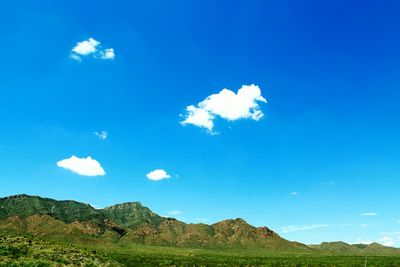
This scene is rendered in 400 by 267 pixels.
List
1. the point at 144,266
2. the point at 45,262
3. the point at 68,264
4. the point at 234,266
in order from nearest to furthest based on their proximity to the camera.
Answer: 1. the point at 45,262
2. the point at 68,264
3. the point at 144,266
4. the point at 234,266

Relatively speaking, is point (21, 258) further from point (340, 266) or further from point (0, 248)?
point (340, 266)

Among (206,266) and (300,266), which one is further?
(300,266)

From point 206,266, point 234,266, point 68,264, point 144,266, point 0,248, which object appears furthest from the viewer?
point 234,266

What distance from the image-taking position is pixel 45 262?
118 feet

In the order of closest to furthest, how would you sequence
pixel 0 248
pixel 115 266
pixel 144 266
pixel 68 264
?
1. pixel 68 264
2. pixel 0 248
3. pixel 115 266
4. pixel 144 266

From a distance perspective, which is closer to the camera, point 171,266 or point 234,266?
point 171,266

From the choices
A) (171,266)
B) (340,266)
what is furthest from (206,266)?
(340,266)

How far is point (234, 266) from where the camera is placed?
7725cm

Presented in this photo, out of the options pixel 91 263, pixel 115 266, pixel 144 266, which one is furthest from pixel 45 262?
pixel 144 266

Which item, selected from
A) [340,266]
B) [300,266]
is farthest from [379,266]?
[300,266]

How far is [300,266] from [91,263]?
2297 inches

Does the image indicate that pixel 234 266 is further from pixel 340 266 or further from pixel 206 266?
pixel 340 266

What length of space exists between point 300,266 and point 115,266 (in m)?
54.2

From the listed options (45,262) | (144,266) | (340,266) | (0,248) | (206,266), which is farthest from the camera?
(340,266)
